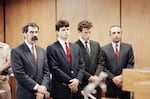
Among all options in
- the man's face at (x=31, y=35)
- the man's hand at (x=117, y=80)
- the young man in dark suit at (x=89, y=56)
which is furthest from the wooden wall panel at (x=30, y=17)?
the man's face at (x=31, y=35)

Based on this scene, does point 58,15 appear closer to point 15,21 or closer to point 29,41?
point 15,21

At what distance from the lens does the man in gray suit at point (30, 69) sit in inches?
150

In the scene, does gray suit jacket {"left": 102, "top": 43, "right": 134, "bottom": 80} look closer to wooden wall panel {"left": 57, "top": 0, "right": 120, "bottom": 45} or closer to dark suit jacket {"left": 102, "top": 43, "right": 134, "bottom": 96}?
dark suit jacket {"left": 102, "top": 43, "right": 134, "bottom": 96}

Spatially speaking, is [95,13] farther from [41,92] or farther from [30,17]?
[41,92]

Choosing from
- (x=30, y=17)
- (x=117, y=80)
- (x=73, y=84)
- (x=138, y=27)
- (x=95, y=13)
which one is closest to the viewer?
(x=73, y=84)

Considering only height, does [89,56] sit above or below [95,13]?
below

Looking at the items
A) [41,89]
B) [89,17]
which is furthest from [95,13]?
[41,89]

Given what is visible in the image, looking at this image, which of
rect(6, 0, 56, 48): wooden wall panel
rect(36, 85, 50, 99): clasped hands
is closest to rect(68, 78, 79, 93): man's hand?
rect(36, 85, 50, 99): clasped hands

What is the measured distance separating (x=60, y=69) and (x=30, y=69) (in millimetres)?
443

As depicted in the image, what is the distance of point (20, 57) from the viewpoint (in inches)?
152

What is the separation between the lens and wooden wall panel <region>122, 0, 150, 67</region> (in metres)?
5.53

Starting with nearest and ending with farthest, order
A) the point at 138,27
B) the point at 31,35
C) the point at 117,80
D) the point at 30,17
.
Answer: the point at 31,35
the point at 117,80
the point at 138,27
the point at 30,17

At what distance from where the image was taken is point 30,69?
3.87m

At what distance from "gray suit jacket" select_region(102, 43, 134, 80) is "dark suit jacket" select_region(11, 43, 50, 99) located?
948 millimetres
